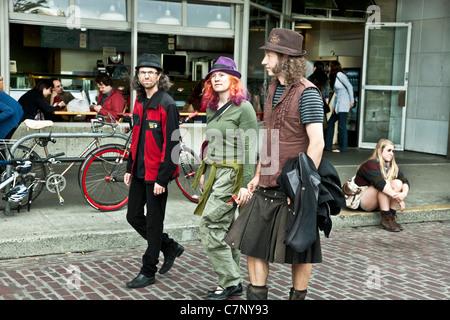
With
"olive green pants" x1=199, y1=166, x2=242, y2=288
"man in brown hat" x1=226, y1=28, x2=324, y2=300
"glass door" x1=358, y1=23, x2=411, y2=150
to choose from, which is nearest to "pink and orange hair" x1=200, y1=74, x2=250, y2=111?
Answer: "olive green pants" x1=199, y1=166, x2=242, y2=288

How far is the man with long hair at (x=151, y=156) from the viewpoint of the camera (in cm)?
496

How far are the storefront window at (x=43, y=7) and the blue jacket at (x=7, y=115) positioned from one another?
2.82 meters

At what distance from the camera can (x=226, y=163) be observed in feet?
15.8

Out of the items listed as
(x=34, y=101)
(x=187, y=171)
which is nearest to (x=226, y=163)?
(x=187, y=171)

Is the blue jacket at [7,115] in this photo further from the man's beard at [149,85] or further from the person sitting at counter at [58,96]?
the person sitting at counter at [58,96]

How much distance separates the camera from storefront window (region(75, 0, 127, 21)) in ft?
33.1

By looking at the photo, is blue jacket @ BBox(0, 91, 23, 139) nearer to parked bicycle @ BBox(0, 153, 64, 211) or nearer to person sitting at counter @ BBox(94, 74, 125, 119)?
parked bicycle @ BBox(0, 153, 64, 211)

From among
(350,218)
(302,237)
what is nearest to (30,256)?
(302,237)

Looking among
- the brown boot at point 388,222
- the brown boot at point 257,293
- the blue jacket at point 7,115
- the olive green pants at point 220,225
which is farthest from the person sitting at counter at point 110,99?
the brown boot at point 257,293

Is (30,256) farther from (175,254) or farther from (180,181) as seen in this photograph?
(180,181)

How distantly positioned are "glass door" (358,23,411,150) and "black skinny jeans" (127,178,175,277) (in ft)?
32.4

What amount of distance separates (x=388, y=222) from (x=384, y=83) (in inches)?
279

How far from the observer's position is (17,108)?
24.5 ft
